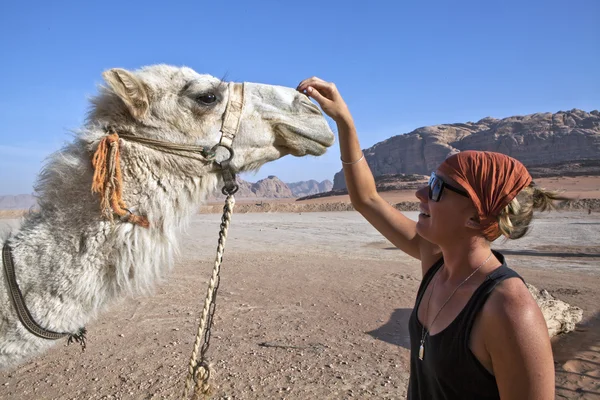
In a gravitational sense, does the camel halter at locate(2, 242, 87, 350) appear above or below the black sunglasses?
below

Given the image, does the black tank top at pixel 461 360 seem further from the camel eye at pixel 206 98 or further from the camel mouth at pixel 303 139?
the camel eye at pixel 206 98

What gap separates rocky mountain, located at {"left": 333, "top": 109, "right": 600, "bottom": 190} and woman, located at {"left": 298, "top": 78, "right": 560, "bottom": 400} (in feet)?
221

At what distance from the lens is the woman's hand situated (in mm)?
2477

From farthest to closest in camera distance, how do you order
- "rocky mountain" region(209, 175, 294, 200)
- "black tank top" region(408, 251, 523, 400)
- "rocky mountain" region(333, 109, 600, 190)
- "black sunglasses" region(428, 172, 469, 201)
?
1. "rocky mountain" region(209, 175, 294, 200)
2. "rocky mountain" region(333, 109, 600, 190)
3. "black sunglasses" region(428, 172, 469, 201)
4. "black tank top" region(408, 251, 523, 400)

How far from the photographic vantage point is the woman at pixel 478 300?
1370 mm

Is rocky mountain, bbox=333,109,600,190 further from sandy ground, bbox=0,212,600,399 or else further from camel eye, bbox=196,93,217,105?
camel eye, bbox=196,93,217,105

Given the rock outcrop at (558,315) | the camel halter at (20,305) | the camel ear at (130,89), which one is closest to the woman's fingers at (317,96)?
the camel ear at (130,89)

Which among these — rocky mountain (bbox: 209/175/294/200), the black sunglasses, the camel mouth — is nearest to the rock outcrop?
the camel mouth

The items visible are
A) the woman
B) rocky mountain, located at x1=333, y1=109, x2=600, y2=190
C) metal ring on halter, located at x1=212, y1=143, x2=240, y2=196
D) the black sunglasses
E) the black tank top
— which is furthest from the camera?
rocky mountain, located at x1=333, y1=109, x2=600, y2=190

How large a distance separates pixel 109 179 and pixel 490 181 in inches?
69.0

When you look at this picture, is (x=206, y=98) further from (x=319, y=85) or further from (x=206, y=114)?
(x=319, y=85)

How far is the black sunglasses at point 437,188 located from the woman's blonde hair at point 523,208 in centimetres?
16

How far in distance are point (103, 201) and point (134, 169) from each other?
9.3 inches

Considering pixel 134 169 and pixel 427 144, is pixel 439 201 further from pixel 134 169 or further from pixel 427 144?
pixel 427 144
